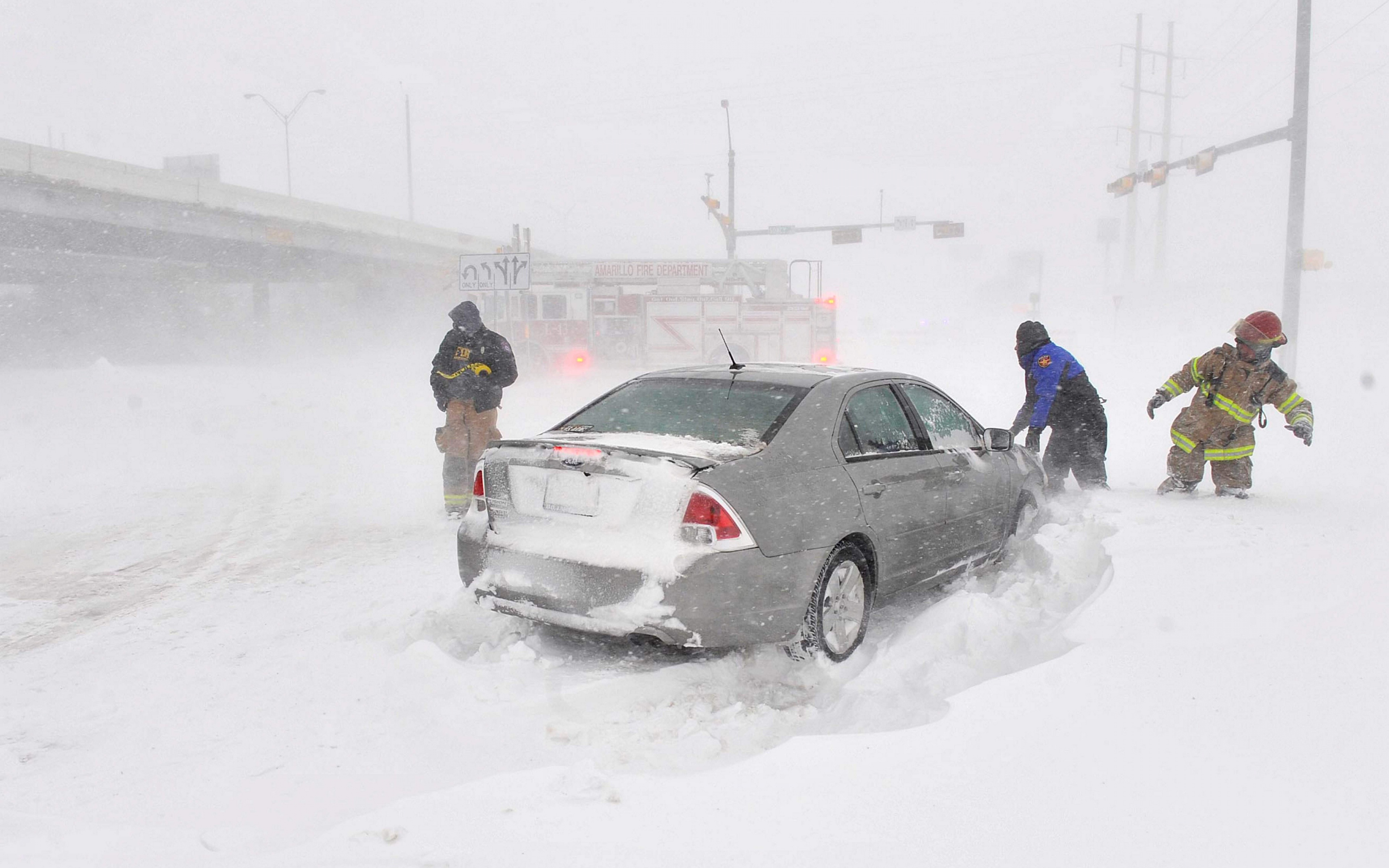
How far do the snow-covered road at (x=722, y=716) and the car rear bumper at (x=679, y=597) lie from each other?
0.25 meters

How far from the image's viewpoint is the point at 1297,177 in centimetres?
1619

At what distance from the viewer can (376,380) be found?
26562 millimetres

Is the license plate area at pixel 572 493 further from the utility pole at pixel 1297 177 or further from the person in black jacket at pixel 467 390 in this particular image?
the utility pole at pixel 1297 177

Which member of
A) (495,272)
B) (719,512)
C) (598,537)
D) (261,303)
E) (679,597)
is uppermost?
(261,303)

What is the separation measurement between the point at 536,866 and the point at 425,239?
50054mm

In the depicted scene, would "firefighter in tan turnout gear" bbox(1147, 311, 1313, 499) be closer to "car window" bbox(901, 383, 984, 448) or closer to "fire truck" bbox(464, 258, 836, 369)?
"car window" bbox(901, 383, 984, 448)

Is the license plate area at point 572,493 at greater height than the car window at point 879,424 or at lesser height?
lesser

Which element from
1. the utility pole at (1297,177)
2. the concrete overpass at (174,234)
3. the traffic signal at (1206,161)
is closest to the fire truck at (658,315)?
the concrete overpass at (174,234)

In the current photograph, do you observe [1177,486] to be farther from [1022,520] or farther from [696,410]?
[696,410]

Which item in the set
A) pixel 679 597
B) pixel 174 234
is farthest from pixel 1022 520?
pixel 174 234

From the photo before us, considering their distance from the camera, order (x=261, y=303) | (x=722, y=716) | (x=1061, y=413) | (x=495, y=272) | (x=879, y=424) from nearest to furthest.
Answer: (x=722, y=716)
(x=879, y=424)
(x=1061, y=413)
(x=495, y=272)
(x=261, y=303)

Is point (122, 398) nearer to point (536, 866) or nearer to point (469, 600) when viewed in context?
point (469, 600)

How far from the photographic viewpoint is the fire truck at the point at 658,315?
25516 mm

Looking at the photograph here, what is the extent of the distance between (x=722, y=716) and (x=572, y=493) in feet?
3.73
